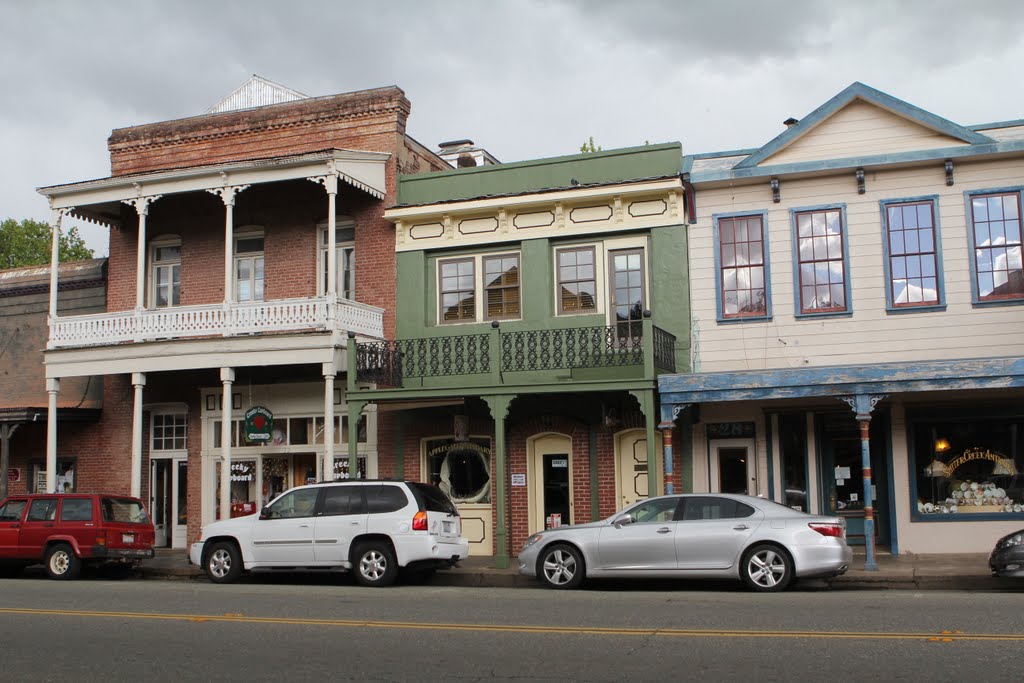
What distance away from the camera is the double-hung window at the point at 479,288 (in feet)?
67.6

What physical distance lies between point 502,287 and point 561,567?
727 cm

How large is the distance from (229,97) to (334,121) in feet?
12.8

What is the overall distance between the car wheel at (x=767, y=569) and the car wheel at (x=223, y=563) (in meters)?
7.67

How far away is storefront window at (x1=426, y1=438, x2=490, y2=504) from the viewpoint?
20.5 metres

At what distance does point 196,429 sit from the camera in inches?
894

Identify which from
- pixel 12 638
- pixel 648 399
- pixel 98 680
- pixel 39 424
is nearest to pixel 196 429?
pixel 39 424

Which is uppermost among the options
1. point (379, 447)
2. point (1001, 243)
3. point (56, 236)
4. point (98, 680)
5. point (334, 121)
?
point (334, 121)

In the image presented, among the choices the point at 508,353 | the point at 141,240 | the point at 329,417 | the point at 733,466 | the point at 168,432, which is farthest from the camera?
the point at 168,432

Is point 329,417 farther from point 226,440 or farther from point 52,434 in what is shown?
point 52,434

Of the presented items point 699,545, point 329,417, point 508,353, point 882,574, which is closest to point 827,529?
point 699,545

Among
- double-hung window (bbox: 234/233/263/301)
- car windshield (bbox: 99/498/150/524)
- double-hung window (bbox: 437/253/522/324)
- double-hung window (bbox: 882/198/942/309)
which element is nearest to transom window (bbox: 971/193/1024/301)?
double-hung window (bbox: 882/198/942/309)

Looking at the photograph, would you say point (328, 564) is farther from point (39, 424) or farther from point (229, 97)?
point (229, 97)

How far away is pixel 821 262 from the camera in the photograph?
18766mm

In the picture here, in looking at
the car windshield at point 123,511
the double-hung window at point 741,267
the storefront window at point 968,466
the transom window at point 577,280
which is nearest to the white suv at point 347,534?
the car windshield at point 123,511
